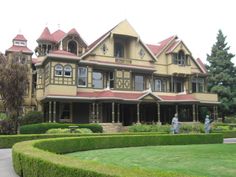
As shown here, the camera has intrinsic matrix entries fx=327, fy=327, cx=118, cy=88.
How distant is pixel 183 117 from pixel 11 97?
2415 cm

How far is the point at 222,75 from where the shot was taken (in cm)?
5097

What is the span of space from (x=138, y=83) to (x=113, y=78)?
4114mm

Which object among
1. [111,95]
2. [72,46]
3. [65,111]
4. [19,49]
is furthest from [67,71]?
[19,49]

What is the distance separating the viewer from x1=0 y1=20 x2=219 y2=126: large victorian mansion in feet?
114

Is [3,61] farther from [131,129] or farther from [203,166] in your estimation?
[203,166]

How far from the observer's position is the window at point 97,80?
125 ft

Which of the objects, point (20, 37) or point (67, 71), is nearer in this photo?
point (67, 71)

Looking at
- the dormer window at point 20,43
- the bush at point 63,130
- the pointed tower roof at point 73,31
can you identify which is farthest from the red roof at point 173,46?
the dormer window at point 20,43

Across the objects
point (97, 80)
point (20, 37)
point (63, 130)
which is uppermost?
point (20, 37)

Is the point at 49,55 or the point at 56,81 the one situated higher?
the point at 49,55

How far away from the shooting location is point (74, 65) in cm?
3516

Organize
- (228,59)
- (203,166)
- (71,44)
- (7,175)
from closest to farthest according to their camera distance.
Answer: (7,175) < (203,166) < (71,44) < (228,59)

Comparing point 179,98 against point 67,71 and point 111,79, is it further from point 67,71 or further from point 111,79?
point 67,71

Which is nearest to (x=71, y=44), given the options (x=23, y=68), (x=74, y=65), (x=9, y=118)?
(x=74, y=65)
